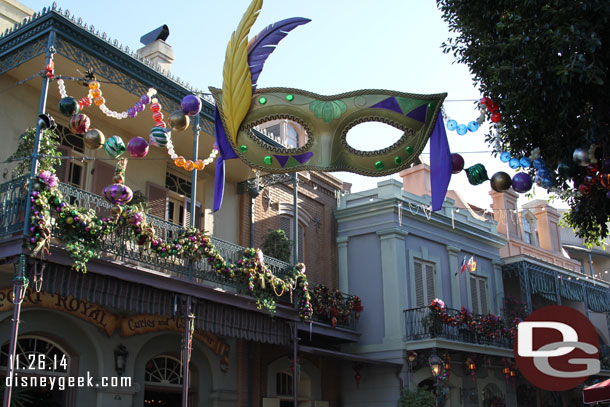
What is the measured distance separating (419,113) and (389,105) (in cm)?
39

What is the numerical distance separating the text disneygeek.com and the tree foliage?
793cm

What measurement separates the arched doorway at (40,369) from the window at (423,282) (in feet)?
35.1

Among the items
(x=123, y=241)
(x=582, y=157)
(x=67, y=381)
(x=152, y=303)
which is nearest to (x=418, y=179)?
(x=152, y=303)

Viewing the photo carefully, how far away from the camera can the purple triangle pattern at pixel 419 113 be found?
Answer: 8.36 metres

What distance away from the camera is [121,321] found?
12.6m

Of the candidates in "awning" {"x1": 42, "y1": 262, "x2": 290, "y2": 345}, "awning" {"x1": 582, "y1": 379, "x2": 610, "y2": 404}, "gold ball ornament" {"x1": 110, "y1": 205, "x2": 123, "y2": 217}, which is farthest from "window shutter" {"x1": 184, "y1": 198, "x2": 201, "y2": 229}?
A: "awning" {"x1": 582, "y1": 379, "x2": 610, "y2": 404}

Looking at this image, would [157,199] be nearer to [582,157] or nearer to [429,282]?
[429,282]

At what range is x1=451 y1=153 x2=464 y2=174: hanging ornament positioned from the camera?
865cm

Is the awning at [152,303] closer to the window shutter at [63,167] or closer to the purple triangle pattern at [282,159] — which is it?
the window shutter at [63,167]

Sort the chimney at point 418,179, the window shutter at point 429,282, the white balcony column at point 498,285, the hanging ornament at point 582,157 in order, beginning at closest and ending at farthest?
1. the hanging ornament at point 582,157
2. the window shutter at point 429,282
3. the white balcony column at point 498,285
4. the chimney at point 418,179

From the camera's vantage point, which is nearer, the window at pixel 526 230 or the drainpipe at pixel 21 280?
the drainpipe at pixel 21 280

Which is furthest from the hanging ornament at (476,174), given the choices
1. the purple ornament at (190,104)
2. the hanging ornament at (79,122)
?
the hanging ornament at (79,122)

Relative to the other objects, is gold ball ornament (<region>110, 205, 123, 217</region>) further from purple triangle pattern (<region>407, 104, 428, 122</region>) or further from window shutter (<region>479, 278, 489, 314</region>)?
window shutter (<region>479, 278, 489, 314</region>)

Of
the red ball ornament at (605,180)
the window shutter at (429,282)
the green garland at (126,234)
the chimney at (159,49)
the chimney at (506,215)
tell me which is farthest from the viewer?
the chimney at (506,215)
